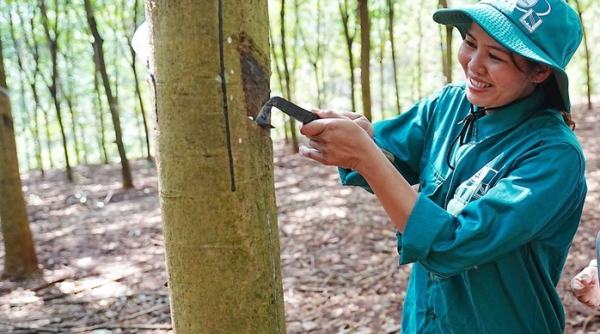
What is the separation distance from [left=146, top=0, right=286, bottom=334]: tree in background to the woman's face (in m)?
0.53

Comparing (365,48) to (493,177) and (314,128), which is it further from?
(314,128)

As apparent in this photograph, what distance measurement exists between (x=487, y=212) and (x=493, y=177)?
0.54 ft

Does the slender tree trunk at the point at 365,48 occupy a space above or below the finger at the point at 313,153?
above

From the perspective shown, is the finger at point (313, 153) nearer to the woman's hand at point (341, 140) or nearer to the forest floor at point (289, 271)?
the woman's hand at point (341, 140)

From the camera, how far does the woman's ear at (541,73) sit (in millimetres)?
1187

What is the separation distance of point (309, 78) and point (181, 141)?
2275 cm

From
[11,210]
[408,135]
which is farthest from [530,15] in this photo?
[11,210]

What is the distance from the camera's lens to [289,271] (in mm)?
4055

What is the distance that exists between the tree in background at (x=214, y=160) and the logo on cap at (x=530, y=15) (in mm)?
600

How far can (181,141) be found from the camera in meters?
0.98

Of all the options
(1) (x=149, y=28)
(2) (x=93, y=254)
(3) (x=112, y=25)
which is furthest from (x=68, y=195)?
(1) (x=149, y=28)

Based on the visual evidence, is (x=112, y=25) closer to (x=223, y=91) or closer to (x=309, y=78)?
(x=309, y=78)

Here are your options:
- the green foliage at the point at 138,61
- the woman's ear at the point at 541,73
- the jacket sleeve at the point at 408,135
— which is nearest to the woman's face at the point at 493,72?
the woman's ear at the point at 541,73

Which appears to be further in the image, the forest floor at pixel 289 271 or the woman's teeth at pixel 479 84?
the forest floor at pixel 289 271
